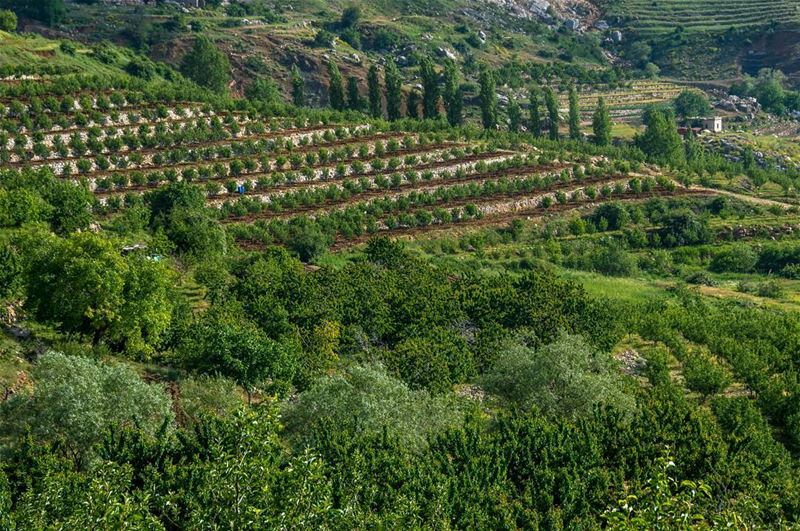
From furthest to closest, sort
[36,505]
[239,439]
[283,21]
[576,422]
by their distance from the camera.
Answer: [283,21], [576,422], [36,505], [239,439]

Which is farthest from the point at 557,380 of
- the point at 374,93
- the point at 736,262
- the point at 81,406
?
the point at 374,93

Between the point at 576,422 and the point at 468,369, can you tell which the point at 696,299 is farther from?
the point at 576,422

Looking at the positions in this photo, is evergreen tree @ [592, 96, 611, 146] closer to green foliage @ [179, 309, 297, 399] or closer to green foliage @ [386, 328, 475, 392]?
green foliage @ [386, 328, 475, 392]

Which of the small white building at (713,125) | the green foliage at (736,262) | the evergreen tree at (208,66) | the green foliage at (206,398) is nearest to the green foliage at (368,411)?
the green foliage at (206,398)

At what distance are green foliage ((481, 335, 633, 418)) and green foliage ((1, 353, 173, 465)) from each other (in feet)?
62.0

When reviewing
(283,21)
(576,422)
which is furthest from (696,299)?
(283,21)

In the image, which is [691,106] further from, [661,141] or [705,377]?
[705,377]

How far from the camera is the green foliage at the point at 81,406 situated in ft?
130

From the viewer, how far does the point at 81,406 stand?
131 ft

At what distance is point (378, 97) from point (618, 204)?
41426 mm

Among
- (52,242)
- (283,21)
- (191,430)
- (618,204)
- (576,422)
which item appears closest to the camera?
A: (191,430)

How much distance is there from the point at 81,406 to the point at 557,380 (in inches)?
1001

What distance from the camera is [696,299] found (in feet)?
268

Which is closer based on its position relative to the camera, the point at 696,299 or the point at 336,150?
the point at 696,299
